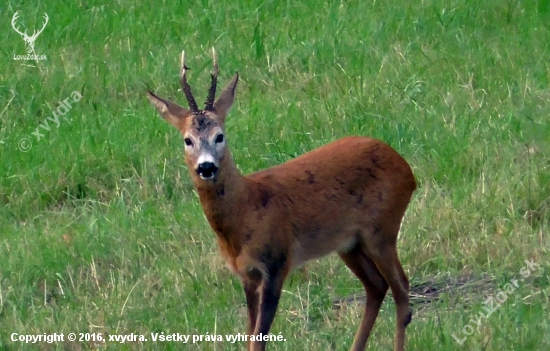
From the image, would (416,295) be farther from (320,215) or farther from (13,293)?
(13,293)

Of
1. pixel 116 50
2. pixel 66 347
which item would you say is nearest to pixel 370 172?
pixel 66 347

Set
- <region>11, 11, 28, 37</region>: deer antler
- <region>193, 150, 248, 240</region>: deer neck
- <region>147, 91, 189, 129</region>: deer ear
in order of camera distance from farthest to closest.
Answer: <region>11, 11, 28, 37</region>: deer antler
<region>147, 91, 189, 129</region>: deer ear
<region>193, 150, 248, 240</region>: deer neck

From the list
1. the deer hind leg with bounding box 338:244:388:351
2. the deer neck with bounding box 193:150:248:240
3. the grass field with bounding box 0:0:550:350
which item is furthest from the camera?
the grass field with bounding box 0:0:550:350

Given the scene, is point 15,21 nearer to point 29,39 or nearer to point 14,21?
point 14,21

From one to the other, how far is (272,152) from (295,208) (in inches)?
104

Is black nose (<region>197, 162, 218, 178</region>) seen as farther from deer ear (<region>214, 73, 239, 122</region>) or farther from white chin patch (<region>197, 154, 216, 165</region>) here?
deer ear (<region>214, 73, 239, 122</region>)

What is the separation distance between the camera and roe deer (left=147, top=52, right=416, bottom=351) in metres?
5.88

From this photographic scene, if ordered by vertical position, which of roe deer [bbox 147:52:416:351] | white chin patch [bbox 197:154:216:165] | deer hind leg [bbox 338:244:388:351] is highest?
white chin patch [bbox 197:154:216:165]

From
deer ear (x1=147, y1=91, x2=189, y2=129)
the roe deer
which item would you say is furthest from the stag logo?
deer ear (x1=147, y1=91, x2=189, y2=129)

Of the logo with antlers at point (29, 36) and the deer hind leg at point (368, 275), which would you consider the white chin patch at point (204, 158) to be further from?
the logo with antlers at point (29, 36)

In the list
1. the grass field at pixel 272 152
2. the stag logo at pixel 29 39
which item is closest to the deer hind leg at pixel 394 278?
the grass field at pixel 272 152

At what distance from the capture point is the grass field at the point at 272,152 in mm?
6801

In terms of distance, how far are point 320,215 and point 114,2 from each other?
679cm

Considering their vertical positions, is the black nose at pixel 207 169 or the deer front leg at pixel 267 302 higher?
the black nose at pixel 207 169
